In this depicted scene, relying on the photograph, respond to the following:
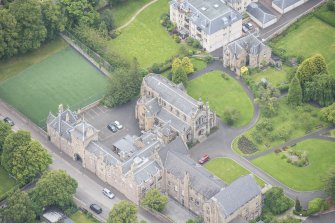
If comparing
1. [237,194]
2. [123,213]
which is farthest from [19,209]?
[237,194]

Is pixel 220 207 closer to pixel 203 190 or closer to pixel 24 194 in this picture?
pixel 203 190

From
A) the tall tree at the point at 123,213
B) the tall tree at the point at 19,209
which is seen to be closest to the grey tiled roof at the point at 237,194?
the tall tree at the point at 123,213

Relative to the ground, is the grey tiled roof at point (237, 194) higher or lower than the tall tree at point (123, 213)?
higher

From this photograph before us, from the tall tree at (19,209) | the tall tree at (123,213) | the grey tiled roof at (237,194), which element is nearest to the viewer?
the grey tiled roof at (237,194)

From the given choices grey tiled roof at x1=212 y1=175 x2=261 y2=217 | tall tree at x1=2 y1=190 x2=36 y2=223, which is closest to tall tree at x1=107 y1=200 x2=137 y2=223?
tall tree at x1=2 y1=190 x2=36 y2=223

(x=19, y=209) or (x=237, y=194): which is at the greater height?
(x=237, y=194)

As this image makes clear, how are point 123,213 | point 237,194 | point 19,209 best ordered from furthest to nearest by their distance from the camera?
point 237,194
point 19,209
point 123,213

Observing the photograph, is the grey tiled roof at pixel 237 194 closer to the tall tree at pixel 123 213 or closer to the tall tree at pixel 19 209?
the tall tree at pixel 123 213

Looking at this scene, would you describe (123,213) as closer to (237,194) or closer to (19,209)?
(19,209)
